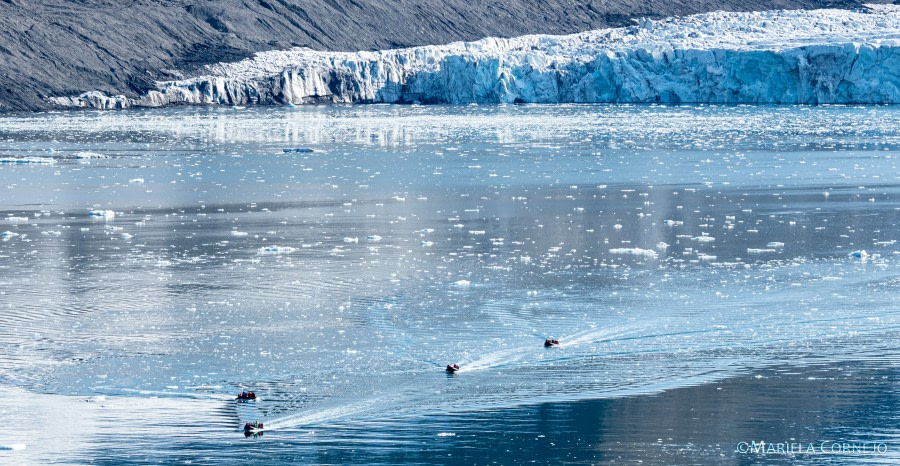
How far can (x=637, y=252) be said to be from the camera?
1055cm

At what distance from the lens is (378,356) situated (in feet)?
23.1

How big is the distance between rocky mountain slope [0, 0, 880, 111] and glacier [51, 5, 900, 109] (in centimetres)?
171

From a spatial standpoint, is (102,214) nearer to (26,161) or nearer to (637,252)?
(637,252)

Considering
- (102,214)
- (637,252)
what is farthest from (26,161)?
(637,252)

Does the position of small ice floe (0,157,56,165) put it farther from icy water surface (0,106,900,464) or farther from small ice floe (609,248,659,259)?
small ice floe (609,248,659,259)

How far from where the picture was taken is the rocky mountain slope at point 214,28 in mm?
50531

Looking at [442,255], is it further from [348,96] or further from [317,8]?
[317,8]

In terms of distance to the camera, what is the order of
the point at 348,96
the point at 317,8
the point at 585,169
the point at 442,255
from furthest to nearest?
the point at 317,8 < the point at 348,96 < the point at 585,169 < the point at 442,255

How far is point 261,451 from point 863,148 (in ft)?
63.1

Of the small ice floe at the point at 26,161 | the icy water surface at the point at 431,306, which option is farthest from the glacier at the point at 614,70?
the small ice floe at the point at 26,161

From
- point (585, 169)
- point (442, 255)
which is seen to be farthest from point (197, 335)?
point (585, 169)

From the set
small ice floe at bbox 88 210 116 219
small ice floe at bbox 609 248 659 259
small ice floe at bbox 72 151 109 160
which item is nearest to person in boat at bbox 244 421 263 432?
small ice floe at bbox 609 248 659 259

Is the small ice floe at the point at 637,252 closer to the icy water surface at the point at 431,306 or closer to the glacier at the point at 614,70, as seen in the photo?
the icy water surface at the point at 431,306

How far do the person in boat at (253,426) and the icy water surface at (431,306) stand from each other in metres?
0.07
